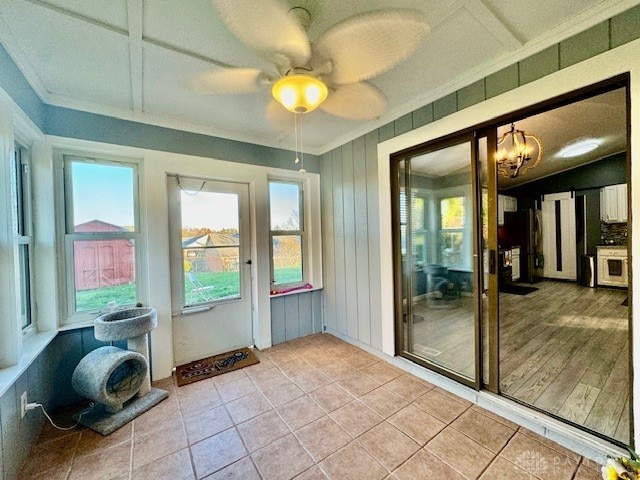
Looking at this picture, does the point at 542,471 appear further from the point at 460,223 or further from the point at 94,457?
the point at 94,457

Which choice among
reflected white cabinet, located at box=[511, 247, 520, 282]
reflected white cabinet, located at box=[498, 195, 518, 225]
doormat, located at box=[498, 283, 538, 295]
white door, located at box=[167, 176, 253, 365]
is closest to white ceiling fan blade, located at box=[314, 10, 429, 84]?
white door, located at box=[167, 176, 253, 365]

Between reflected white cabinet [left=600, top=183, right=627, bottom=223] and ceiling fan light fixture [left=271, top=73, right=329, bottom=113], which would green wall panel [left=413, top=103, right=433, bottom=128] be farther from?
reflected white cabinet [left=600, top=183, right=627, bottom=223]

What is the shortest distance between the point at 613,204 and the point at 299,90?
7.23 metres

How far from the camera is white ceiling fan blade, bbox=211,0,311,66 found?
2.86 ft

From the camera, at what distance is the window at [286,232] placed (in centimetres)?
320

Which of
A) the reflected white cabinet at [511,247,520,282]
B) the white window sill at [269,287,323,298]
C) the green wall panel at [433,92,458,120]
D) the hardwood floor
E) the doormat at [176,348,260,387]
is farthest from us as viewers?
the reflected white cabinet at [511,247,520,282]

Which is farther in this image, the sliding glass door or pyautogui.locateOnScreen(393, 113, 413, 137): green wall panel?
pyautogui.locateOnScreen(393, 113, 413, 137): green wall panel

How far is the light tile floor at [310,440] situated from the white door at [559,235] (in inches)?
239

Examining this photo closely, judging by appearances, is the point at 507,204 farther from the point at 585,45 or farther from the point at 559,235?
the point at 585,45

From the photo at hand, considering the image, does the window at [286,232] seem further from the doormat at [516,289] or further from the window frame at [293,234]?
the doormat at [516,289]

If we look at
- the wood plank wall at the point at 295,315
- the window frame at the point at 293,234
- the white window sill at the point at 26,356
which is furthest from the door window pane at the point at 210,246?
the white window sill at the point at 26,356

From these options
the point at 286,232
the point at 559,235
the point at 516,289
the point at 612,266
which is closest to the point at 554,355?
the point at 286,232

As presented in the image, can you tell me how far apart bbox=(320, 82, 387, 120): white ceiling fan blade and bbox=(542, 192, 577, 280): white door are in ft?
22.3

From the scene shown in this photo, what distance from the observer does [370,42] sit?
1.06 metres
